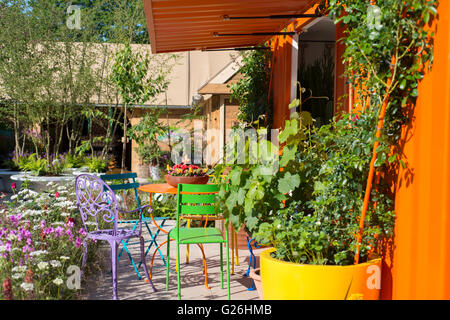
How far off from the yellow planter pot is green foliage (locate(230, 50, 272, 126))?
156 inches

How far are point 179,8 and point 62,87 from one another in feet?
21.4

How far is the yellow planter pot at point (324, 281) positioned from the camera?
2725mm

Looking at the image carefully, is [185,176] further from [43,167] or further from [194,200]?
[43,167]

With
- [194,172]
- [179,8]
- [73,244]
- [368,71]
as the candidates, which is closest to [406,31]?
[368,71]

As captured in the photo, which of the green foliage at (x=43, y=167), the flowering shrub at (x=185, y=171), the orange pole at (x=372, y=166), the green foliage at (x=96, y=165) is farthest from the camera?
the green foliage at (x=96, y=165)

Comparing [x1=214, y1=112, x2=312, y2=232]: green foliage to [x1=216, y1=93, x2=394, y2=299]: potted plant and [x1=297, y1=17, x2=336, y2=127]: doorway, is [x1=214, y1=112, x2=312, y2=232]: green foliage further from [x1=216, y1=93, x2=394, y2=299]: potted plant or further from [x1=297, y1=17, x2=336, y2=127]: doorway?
[x1=297, y1=17, x2=336, y2=127]: doorway

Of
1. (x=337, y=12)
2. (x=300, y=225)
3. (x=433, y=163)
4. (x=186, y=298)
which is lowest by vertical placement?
(x=186, y=298)

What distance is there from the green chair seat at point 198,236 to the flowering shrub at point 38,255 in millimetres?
883

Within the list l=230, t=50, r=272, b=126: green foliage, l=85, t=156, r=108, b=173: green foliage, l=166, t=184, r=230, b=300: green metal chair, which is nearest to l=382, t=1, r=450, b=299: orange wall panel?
l=166, t=184, r=230, b=300: green metal chair

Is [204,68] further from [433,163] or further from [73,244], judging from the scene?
[433,163]

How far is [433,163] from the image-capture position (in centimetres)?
247

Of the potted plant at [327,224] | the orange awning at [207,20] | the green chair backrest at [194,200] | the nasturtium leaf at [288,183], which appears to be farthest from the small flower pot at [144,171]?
the nasturtium leaf at [288,183]

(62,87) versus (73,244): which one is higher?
(62,87)

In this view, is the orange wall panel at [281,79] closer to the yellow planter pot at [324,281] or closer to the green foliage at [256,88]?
the green foliage at [256,88]
